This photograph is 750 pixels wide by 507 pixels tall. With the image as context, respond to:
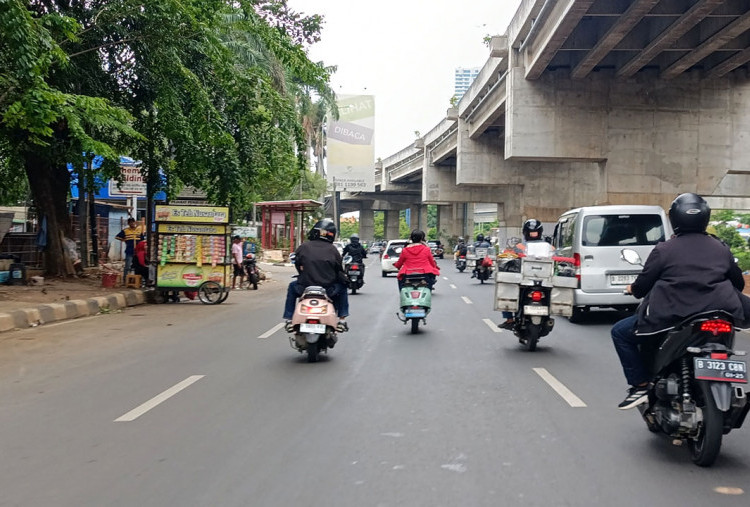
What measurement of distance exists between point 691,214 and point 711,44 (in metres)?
18.0

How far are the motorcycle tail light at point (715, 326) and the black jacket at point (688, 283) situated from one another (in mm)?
90

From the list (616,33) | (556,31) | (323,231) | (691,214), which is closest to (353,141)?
(556,31)

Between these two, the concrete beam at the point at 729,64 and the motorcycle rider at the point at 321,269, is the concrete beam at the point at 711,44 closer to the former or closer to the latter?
the concrete beam at the point at 729,64

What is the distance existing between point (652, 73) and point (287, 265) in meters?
25.0

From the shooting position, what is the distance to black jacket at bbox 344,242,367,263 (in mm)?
21000

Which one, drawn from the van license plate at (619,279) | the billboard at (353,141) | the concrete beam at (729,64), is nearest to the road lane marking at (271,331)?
the van license plate at (619,279)

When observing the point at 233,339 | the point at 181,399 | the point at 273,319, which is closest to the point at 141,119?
the point at 273,319

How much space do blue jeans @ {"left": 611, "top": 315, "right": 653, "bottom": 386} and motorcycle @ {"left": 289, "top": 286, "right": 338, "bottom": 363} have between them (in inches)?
160

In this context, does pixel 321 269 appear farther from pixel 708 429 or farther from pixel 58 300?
pixel 58 300

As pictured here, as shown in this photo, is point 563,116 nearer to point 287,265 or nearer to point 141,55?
point 141,55

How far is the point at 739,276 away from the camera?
5.23 metres

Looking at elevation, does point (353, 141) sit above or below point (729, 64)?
below

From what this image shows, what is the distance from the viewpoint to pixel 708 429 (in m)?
4.76

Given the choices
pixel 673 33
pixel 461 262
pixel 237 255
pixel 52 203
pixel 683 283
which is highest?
pixel 673 33
